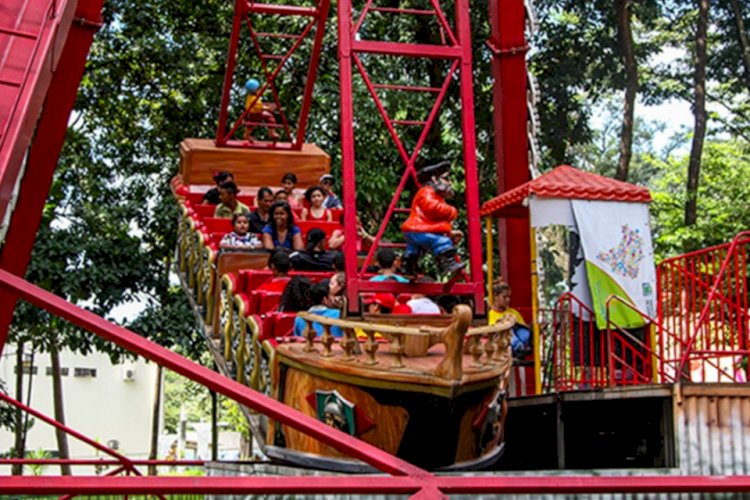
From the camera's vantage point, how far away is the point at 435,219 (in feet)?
28.4

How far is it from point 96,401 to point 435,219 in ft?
127

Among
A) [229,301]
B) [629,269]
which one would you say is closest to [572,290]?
[629,269]

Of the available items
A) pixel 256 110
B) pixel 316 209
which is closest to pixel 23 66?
pixel 316 209

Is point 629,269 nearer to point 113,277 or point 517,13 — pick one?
point 517,13

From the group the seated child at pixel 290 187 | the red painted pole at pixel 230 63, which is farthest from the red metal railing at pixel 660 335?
the red painted pole at pixel 230 63

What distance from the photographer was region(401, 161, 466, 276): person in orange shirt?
8625 mm

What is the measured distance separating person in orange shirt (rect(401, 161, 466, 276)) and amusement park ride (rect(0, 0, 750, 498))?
10 cm

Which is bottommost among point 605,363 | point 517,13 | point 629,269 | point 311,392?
point 311,392

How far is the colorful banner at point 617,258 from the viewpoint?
1060cm

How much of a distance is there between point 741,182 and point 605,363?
47.8 feet

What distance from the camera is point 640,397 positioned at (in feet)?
31.9

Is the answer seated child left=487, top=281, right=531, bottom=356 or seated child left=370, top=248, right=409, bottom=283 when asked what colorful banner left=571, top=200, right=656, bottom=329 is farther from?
seated child left=370, top=248, right=409, bottom=283

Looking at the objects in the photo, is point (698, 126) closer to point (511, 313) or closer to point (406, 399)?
point (511, 313)

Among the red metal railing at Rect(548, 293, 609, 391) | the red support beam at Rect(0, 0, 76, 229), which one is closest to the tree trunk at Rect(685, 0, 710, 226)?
the red metal railing at Rect(548, 293, 609, 391)
